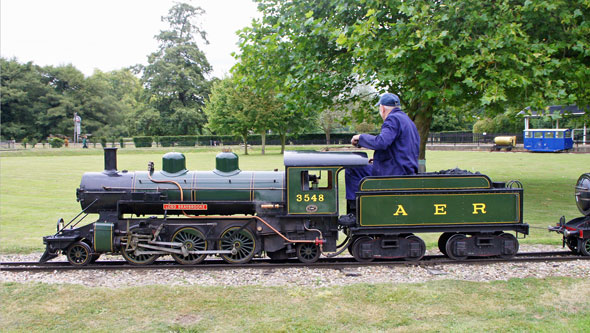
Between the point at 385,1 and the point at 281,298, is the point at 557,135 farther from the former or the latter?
the point at 281,298

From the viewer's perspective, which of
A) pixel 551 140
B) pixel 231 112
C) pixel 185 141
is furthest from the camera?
pixel 185 141

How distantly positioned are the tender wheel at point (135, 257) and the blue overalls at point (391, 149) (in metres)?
3.74

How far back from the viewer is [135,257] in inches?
307

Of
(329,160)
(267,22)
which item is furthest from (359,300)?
(267,22)

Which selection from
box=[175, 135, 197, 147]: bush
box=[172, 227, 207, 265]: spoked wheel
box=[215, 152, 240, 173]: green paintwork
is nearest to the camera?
box=[172, 227, 207, 265]: spoked wheel

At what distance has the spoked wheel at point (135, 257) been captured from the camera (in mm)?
7676


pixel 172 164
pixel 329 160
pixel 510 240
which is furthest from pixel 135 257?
pixel 510 240

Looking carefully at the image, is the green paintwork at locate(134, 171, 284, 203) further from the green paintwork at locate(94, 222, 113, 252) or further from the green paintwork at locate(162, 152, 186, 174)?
the green paintwork at locate(94, 222, 113, 252)

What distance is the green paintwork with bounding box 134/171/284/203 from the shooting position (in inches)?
300

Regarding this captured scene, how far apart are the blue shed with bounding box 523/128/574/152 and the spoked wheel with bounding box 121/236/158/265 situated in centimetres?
4406

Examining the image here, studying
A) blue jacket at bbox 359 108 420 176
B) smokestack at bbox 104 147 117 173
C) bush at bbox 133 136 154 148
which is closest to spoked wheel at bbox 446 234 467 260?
blue jacket at bbox 359 108 420 176

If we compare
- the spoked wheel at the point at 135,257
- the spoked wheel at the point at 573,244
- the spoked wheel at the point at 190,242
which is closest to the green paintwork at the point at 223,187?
the spoked wheel at the point at 190,242

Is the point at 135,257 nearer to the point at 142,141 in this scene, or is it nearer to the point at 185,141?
the point at 142,141

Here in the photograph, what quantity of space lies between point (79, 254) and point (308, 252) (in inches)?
164
